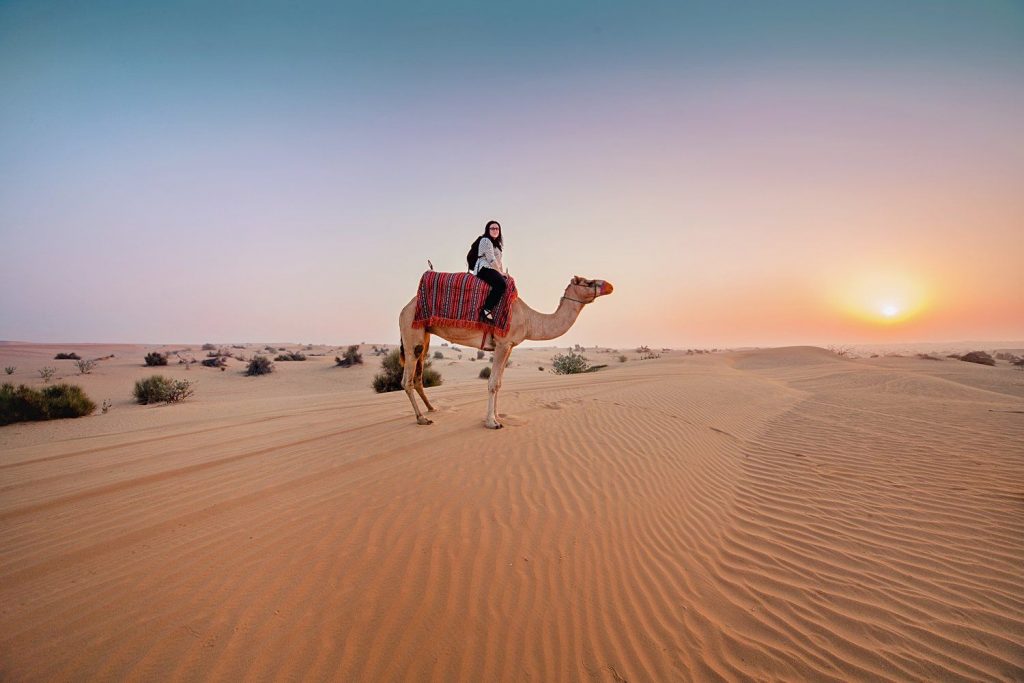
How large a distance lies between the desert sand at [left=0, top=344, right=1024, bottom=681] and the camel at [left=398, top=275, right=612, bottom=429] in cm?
90

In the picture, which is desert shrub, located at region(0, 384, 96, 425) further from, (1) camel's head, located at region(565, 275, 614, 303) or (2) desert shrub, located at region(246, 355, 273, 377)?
(1) camel's head, located at region(565, 275, 614, 303)

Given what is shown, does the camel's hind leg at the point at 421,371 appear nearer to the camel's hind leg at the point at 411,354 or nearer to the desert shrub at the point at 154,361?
the camel's hind leg at the point at 411,354

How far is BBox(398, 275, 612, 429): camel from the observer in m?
6.59

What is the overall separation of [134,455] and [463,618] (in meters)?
5.71

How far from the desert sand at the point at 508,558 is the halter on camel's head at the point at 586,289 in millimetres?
2281

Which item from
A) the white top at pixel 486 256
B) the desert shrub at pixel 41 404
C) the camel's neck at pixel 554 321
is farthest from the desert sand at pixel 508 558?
the desert shrub at pixel 41 404

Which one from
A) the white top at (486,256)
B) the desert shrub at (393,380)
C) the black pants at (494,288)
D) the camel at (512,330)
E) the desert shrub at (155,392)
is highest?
the white top at (486,256)

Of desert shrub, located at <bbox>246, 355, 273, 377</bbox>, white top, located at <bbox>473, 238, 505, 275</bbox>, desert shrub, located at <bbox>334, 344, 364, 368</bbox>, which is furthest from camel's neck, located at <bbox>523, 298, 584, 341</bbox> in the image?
desert shrub, located at <bbox>246, 355, 273, 377</bbox>

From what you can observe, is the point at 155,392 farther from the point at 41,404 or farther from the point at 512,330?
the point at 512,330

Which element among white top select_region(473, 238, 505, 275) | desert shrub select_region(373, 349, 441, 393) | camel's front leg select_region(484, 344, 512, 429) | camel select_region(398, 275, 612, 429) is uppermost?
white top select_region(473, 238, 505, 275)

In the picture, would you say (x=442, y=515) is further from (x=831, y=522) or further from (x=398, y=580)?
(x=831, y=522)

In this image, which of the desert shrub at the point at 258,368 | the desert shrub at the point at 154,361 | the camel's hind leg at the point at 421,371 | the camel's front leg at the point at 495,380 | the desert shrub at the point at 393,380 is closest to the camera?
the camel's front leg at the point at 495,380

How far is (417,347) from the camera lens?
268 inches

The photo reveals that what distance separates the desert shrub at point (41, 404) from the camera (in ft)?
29.9
